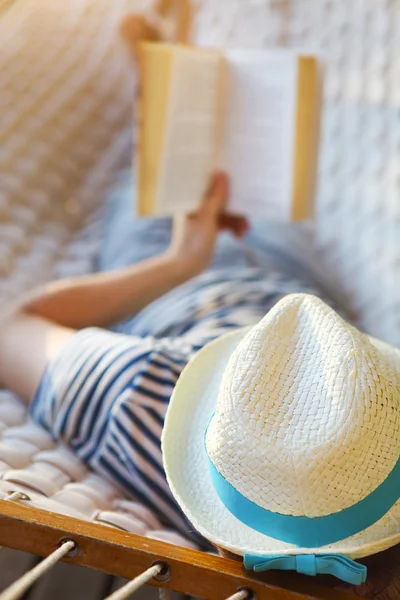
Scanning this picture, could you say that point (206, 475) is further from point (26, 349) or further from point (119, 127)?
point (119, 127)

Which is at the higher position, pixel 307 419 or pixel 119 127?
pixel 119 127

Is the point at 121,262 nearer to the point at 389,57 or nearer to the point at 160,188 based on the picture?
the point at 160,188

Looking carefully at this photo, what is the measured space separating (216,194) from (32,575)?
2.68ft

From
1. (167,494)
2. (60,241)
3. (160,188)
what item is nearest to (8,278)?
(60,241)

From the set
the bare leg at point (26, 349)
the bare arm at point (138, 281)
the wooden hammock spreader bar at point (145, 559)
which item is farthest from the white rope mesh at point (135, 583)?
the bare arm at point (138, 281)

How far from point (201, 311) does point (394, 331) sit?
314 millimetres

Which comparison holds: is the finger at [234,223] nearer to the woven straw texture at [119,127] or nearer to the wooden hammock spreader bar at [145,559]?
the woven straw texture at [119,127]

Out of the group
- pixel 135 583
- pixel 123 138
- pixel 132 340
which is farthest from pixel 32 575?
pixel 123 138

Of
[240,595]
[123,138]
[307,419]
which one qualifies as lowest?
[240,595]

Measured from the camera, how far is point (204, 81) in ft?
3.70

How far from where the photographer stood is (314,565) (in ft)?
1.61

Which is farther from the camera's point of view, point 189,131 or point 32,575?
point 189,131

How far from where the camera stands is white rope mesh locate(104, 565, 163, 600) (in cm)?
47

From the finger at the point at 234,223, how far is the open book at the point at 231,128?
59 millimetres
